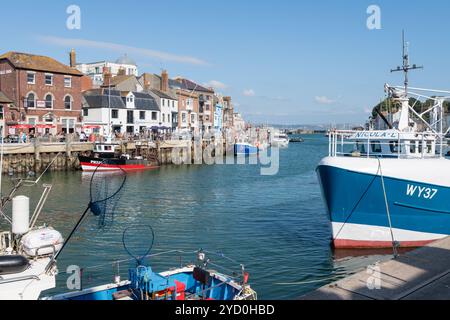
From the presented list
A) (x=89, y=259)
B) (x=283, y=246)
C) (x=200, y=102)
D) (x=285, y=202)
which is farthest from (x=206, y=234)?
(x=200, y=102)

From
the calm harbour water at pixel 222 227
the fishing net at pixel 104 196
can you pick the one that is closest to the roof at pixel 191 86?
the fishing net at pixel 104 196

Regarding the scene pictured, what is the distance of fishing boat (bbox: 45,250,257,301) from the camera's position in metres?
10.8

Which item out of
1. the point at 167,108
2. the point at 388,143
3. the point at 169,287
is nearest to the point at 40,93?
the point at 167,108

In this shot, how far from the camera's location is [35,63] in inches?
2234

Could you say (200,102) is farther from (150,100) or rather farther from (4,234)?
(4,234)

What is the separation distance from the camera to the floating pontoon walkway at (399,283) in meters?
9.85

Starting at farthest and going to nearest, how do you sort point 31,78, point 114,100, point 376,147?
point 114,100, point 31,78, point 376,147

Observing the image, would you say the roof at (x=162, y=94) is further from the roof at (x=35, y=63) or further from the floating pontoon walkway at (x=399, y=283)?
the floating pontoon walkway at (x=399, y=283)

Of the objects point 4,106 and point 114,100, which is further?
point 114,100

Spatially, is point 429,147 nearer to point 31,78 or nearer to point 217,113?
point 31,78

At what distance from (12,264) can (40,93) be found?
4977 centimetres

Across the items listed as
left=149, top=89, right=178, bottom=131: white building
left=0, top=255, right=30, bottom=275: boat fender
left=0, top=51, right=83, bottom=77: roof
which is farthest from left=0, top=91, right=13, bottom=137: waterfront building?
left=0, top=255, right=30, bottom=275: boat fender

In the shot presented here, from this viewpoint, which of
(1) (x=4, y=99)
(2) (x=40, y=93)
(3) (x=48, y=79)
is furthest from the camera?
(3) (x=48, y=79)

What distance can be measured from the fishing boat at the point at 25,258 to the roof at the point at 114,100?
5153 centimetres
